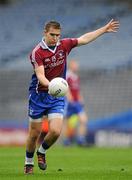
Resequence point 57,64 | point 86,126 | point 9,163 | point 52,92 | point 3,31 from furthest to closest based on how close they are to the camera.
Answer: point 3,31, point 86,126, point 9,163, point 57,64, point 52,92

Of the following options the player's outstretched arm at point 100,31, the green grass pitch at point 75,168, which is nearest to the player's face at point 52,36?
the player's outstretched arm at point 100,31

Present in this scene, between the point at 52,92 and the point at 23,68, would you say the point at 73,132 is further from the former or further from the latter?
the point at 52,92

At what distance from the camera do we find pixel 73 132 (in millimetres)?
23172

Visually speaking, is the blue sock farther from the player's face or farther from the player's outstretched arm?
the player's outstretched arm

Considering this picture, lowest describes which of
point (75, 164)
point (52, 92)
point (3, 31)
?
point (75, 164)

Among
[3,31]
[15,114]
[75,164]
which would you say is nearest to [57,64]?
[75,164]

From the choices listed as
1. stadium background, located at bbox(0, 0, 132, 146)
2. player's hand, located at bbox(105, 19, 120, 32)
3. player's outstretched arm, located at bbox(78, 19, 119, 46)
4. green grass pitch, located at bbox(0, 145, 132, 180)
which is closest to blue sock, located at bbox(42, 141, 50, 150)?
green grass pitch, located at bbox(0, 145, 132, 180)

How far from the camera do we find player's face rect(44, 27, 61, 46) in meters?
10.9

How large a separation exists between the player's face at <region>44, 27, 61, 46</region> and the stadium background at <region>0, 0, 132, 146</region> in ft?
38.5

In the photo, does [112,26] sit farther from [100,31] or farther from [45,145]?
[45,145]

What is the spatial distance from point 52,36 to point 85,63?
56.3ft

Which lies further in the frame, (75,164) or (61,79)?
(75,164)

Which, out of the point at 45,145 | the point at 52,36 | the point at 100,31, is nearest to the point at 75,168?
the point at 45,145

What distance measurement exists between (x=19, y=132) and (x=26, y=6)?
1156cm
